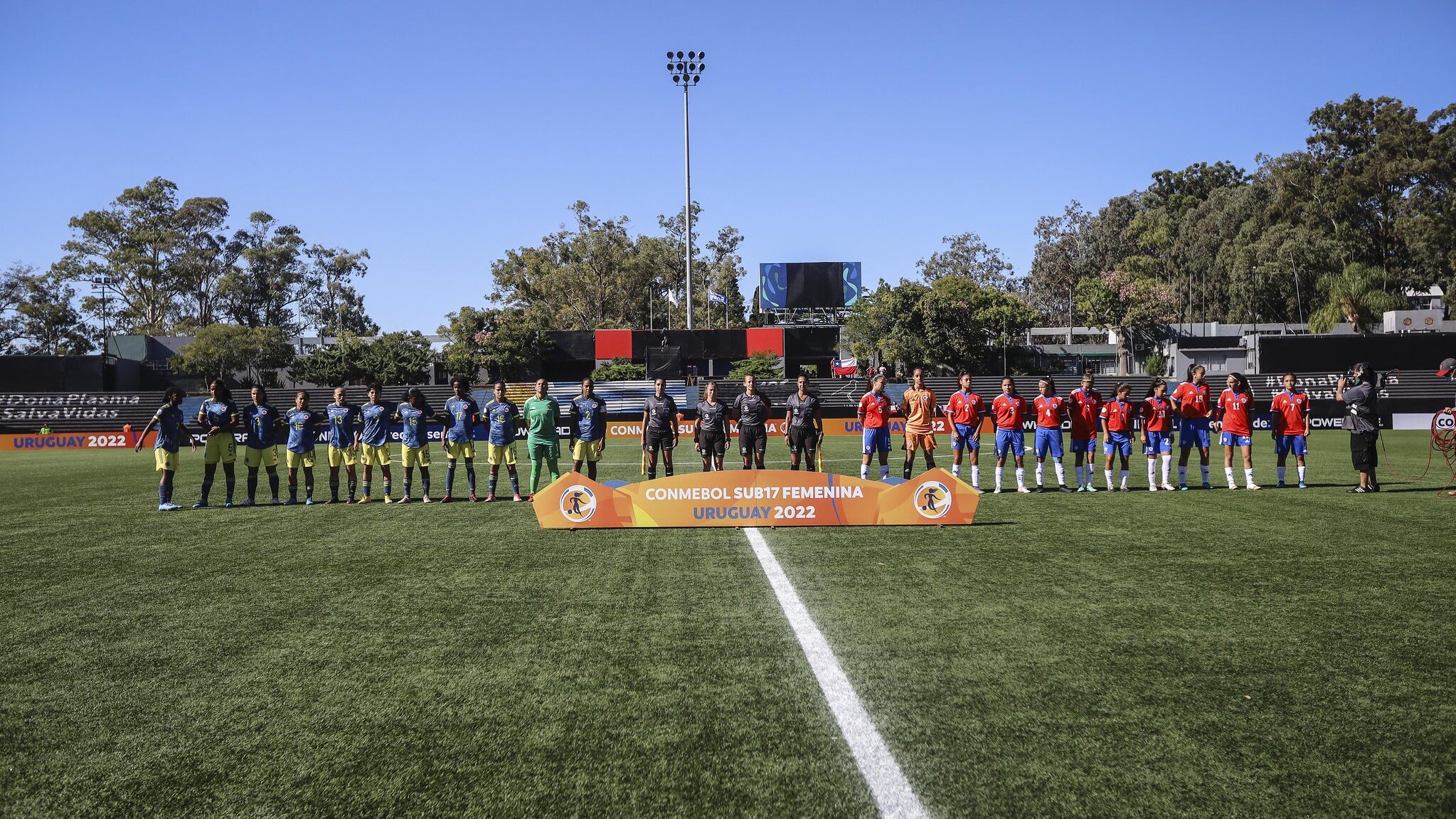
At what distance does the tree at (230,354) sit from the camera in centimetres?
5541

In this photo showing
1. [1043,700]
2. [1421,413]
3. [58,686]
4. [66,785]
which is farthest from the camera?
[1421,413]

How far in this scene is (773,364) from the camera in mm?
49719

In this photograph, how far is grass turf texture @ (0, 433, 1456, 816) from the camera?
3832mm

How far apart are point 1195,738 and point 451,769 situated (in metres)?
3.33

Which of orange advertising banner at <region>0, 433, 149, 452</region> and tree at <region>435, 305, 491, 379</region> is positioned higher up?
tree at <region>435, 305, 491, 379</region>

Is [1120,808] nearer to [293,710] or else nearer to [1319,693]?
[1319,693]

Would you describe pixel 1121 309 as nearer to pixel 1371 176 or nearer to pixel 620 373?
pixel 1371 176

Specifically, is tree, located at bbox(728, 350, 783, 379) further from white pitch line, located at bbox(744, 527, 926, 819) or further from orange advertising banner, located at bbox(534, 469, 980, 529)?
white pitch line, located at bbox(744, 527, 926, 819)

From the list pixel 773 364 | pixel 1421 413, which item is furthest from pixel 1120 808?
pixel 773 364

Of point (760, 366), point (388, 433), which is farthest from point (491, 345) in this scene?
point (388, 433)

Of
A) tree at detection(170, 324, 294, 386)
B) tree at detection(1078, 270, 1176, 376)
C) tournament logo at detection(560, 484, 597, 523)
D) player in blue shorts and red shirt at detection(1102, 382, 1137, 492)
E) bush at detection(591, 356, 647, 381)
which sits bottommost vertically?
tournament logo at detection(560, 484, 597, 523)

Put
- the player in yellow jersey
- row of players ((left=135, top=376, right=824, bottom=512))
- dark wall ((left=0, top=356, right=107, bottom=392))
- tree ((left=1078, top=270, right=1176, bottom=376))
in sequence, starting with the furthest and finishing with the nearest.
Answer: tree ((left=1078, top=270, right=1176, bottom=376))
dark wall ((left=0, top=356, right=107, bottom=392))
the player in yellow jersey
row of players ((left=135, top=376, right=824, bottom=512))

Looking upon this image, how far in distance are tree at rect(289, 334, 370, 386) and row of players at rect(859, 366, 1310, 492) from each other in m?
40.6

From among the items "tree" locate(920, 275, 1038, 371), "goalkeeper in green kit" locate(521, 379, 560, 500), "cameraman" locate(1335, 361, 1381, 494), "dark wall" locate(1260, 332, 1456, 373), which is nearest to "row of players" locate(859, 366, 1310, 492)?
"cameraman" locate(1335, 361, 1381, 494)
